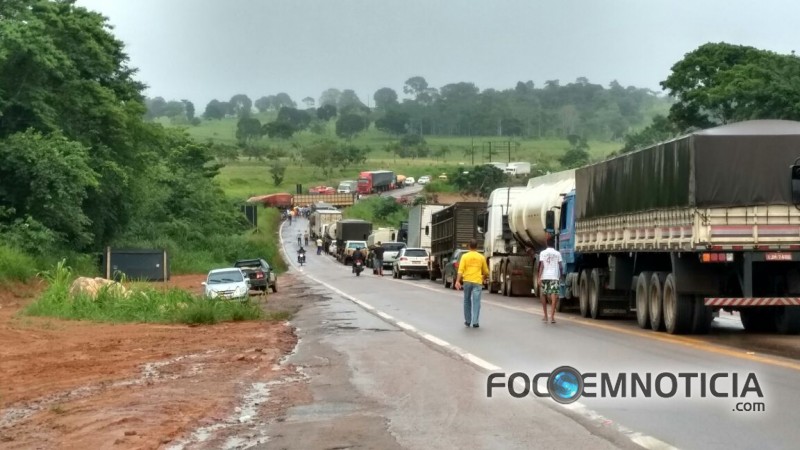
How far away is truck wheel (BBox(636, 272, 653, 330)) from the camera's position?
75.7 ft

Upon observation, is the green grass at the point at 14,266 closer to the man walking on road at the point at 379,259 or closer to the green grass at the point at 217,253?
the green grass at the point at 217,253

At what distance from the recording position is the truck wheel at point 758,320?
2223cm

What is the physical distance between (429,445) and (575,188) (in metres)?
20.3

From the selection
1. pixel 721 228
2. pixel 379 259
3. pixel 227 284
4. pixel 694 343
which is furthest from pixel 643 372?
pixel 379 259

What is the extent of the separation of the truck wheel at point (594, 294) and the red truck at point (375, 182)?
13085cm

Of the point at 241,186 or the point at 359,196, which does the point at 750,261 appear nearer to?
the point at 359,196

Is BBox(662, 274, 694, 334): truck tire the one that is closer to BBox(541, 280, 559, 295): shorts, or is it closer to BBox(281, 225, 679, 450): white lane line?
BBox(541, 280, 559, 295): shorts

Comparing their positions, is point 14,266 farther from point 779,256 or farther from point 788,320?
point 779,256

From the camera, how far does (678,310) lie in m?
20.9

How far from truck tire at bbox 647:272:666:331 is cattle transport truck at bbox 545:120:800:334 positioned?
0.02m

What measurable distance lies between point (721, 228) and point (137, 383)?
9.89 metres

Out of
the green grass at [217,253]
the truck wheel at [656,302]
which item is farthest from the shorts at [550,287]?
the green grass at [217,253]

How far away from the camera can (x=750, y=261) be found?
65.0 ft

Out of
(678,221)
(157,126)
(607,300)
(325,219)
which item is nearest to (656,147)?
(678,221)
